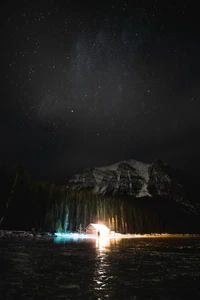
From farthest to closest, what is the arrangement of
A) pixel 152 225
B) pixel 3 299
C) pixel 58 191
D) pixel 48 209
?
pixel 152 225 → pixel 58 191 → pixel 48 209 → pixel 3 299

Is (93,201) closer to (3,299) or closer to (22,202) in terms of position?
(22,202)

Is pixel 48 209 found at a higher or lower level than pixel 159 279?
higher

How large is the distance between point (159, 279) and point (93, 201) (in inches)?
4142

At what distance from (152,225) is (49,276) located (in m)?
143

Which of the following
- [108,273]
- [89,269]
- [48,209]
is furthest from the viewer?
[48,209]

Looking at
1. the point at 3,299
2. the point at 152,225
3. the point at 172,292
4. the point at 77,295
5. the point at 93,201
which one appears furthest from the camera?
the point at 152,225

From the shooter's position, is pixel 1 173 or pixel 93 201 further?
pixel 93 201

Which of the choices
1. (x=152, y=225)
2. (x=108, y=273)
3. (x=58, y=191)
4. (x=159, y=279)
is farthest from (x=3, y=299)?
(x=152, y=225)

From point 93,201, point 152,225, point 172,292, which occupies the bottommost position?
point 172,292

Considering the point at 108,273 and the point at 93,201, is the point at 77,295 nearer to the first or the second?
the point at 108,273

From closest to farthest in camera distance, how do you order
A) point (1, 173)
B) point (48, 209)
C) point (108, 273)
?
1. point (108, 273)
2. point (1, 173)
3. point (48, 209)

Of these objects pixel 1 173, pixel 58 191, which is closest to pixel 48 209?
pixel 58 191

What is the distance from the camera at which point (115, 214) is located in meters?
125

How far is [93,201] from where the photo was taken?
382 feet
